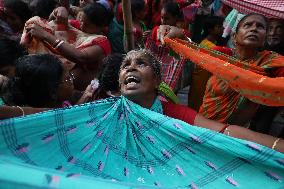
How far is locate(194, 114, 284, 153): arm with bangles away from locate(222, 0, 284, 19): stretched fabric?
1553 millimetres

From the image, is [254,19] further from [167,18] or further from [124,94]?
[167,18]

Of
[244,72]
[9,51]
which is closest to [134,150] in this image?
[244,72]

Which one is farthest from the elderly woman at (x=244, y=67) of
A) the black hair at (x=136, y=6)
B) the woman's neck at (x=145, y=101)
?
Answer: the black hair at (x=136, y=6)

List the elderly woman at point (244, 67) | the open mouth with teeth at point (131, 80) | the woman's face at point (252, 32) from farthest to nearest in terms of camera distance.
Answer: the woman's face at point (252, 32)
the elderly woman at point (244, 67)
the open mouth with teeth at point (131, 80)

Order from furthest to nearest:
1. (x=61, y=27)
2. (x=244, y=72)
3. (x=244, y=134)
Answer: (x=61, y=27), (x=244, y=72), (x=244, y=134)

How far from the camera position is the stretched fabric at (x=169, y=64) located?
3801 millimetres

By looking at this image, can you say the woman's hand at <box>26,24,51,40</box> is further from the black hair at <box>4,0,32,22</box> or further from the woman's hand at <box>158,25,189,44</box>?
the woman's hand at <box>158,25,189,44</box>

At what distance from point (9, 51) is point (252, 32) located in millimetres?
1601

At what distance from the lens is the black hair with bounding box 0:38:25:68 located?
260cm

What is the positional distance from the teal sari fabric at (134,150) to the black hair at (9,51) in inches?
29.1

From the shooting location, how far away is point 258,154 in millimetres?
1858

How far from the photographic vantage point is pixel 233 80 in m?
2.64

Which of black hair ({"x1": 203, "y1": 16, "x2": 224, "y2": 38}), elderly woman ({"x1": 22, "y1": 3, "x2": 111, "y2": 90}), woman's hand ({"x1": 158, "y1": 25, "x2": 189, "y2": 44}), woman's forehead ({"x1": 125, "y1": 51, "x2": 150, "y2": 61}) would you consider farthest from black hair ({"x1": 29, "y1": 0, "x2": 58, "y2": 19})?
black hair ({"x1": 203, "y1": 16, "x2": 224, "y2": 38})

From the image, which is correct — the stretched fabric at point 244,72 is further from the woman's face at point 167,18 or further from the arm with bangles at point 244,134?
the woman's face at point 167,18
